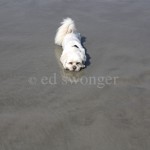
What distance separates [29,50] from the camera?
739cm

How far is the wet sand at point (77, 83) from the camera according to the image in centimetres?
476

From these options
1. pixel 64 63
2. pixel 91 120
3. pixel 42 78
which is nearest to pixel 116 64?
pixel 64 63

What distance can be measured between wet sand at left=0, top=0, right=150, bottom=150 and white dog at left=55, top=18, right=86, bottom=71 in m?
0.15

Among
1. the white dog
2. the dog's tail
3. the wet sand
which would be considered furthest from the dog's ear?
the dog's tail

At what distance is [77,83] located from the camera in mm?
6207

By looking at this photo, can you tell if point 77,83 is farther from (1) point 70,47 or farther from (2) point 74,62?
(1) point 70,47

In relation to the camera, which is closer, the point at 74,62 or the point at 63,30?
the point at 74,62

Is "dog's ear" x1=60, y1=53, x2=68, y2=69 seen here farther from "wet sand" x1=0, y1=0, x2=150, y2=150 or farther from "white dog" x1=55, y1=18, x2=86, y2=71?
"wet sand" x1=0, y1=0, x2=150, y2=150

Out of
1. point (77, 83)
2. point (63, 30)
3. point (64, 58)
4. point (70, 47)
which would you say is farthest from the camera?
point (63, 30)

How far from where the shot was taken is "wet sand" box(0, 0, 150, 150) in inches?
187

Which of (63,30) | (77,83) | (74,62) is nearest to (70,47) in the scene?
(74,62)

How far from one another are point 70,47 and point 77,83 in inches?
42.9

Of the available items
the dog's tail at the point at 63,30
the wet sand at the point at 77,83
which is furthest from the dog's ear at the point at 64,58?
the dog's tail at the point at 63,30

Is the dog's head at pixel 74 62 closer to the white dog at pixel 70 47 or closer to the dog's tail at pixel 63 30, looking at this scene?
the white dog at pixel 70 47
